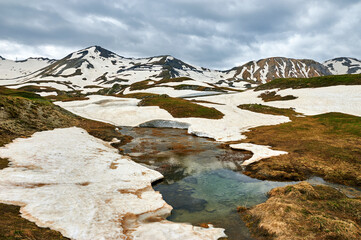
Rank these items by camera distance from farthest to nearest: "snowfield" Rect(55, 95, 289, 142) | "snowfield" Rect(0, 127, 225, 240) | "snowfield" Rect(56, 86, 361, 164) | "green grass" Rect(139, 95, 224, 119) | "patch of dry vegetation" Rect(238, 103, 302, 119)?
"patch of dry vegetation" Rect(238, 103, 302, 119), "green grass" Rect(139, 95, 224, 119), "snowfield" Rect(56, 86, 361, 164), "snowfield" Rect(55, 95, 289, 142), "snowfield" Rect(0, 127, 225, 240)

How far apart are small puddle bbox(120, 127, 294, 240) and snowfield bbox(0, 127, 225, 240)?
1.18 m

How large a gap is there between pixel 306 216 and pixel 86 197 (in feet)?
41.5

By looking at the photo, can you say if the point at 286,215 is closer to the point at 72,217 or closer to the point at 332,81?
the point at 72,217

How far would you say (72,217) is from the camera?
29.1 feet

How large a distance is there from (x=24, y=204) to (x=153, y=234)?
6.71 metres

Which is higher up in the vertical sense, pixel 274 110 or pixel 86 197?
pixel 274 110

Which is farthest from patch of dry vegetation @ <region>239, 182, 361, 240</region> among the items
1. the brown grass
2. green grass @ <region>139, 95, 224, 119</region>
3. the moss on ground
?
green grass @ <region>139, 95, 224, 119</region>

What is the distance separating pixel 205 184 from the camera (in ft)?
53.6

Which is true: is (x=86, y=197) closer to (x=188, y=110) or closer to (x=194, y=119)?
(x=194, y=119)

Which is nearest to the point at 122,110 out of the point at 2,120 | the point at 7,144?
the point at 2,120

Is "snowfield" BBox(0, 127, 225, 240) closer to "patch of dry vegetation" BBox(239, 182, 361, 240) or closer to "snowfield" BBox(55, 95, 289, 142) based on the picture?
"patch of dry vegetation" BBox(239, 182, 361, 240)

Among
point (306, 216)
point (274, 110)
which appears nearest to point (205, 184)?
point (306, 216)

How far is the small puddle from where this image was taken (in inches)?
448

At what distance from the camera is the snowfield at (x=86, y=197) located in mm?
8672
